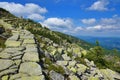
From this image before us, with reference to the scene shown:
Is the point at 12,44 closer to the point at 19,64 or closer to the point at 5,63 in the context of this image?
the point at 5,63

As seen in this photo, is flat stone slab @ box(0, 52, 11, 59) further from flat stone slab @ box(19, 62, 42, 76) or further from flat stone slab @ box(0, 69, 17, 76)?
flat stone slab @ box(0, 69, 17, 76)

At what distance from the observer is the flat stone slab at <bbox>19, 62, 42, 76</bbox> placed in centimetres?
1606

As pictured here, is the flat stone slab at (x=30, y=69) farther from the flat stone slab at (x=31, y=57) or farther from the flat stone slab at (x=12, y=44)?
the flat stone slab at (x=12, y=44)

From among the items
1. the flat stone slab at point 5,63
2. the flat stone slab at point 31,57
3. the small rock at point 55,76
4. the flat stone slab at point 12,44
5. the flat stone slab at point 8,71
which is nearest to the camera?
the flat stone slab at point 8,71

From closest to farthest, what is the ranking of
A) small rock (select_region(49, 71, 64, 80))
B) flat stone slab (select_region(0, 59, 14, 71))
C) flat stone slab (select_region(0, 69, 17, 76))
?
flat stone slab (select_region(0, 69, 17, 76)) < flat stone slab (select_region(0, 59, 14, 71)) < small rock (select_region(49, 71, 64, 80))

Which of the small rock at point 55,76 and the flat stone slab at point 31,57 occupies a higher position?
the flat stone slab at point 31,57

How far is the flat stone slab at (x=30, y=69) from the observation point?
16062 millimetres

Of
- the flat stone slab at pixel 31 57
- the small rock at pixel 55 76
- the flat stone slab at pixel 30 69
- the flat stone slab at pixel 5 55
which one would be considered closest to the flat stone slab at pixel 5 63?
the flat stone slab at pixel 5 55

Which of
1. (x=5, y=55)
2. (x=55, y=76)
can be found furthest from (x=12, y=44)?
(x=55, y=76)

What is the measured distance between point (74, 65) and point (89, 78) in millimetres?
2793

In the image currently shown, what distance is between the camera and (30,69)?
16578 millimetres

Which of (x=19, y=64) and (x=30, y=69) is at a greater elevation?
(x=19, y=64)

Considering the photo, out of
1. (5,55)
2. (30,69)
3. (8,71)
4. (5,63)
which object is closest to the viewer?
(8,71)

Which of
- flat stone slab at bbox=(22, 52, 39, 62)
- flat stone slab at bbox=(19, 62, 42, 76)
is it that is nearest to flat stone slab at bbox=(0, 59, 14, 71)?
flat stone slab at bbox=(19, 62, 42, 76)
